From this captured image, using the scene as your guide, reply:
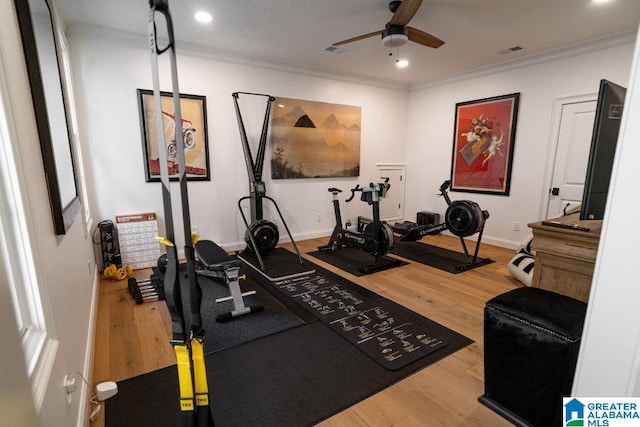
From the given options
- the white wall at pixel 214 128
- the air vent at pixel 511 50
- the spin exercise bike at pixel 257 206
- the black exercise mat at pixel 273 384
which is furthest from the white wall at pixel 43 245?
the air vent at pixel 511 50

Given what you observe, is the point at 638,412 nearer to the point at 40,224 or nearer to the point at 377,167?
the point at 40,224

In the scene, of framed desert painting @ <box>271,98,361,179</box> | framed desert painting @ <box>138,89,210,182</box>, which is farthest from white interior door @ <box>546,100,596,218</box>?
framed desert painting @ <box>138,89,210,182</box>

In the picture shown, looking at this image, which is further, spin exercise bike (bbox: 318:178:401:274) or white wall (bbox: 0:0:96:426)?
spin exercise bike (bbox: 318:178:401:274)

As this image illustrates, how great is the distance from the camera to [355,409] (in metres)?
1.70

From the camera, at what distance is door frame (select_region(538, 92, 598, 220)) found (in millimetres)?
4032

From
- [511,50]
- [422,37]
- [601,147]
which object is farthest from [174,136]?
[511,50]

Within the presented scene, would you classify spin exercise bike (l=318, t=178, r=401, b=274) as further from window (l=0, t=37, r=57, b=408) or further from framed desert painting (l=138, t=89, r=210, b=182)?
window (l=0, t=37, r=57, b=408)

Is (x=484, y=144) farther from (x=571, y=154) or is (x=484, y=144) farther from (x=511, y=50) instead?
(x=511, y=50)

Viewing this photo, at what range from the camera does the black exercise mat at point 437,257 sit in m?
3.91

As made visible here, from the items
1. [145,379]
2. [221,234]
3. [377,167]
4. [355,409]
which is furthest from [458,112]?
[145,379]

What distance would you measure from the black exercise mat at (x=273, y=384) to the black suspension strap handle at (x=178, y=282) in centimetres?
73

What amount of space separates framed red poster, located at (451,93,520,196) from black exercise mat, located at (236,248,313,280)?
10.2 ft

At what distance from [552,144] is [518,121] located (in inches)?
22.0

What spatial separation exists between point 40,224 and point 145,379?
1.17m
